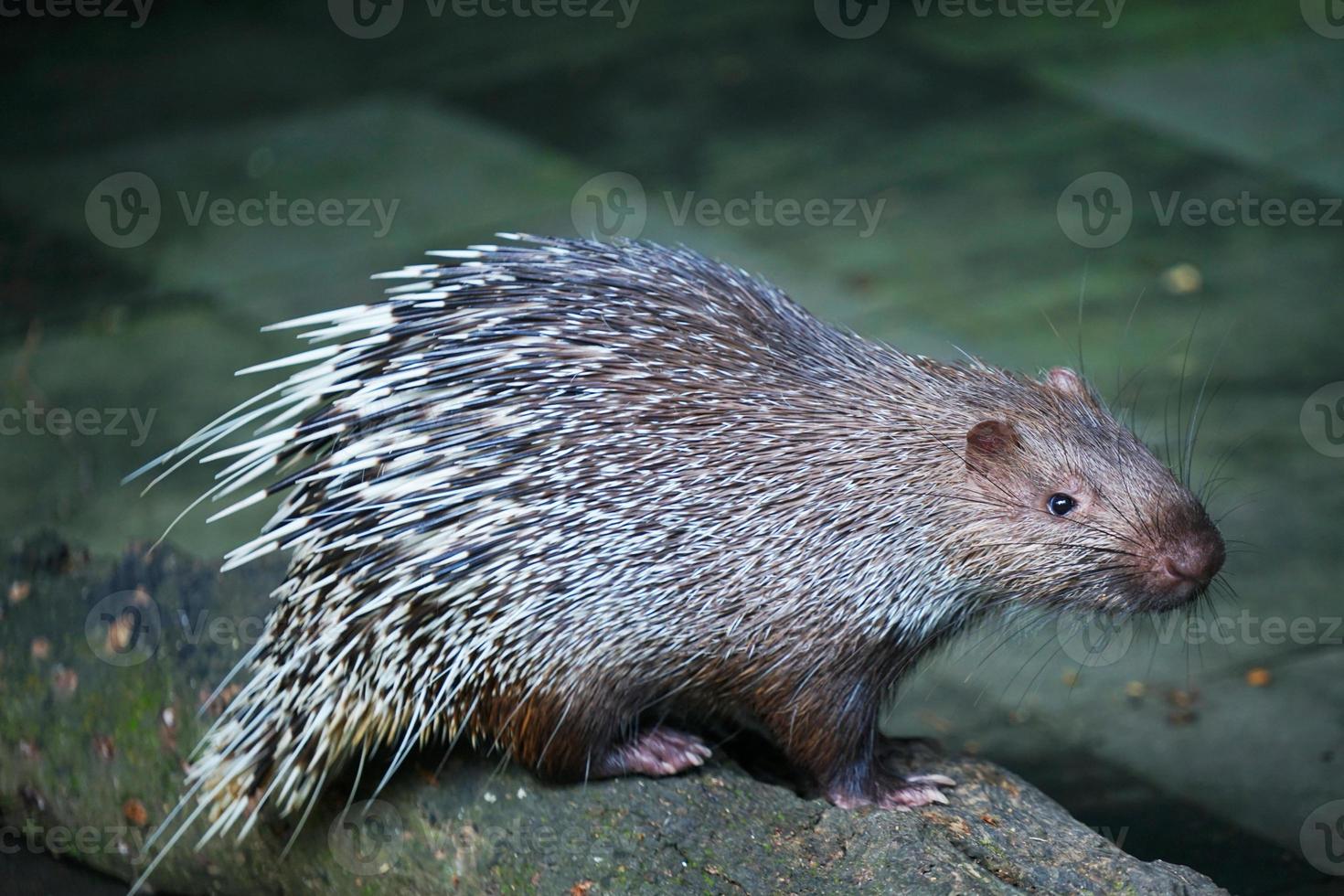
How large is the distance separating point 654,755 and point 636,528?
63 cm

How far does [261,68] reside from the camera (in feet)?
39.1

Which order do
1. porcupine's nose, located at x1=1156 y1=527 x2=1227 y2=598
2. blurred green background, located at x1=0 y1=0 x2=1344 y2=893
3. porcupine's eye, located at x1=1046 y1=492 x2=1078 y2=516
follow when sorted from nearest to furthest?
porcupine's nose, located at x1=1156 y1=527 x2=1227 y2=598 → porcupine's eye, located at x1=1046 y1=492 x2=1078 y2=516 → blurred green background, located at x1=0 y1=0 x2=1344 y2=893

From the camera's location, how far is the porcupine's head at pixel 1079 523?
11.6 ft

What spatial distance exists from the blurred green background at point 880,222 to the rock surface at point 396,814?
1.37 meters

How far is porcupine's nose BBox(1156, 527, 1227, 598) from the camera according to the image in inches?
138

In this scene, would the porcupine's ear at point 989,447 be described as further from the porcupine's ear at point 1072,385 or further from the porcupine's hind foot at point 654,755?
the porcupine's hind foot at point 654,755

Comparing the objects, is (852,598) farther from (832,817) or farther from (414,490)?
(414,490)

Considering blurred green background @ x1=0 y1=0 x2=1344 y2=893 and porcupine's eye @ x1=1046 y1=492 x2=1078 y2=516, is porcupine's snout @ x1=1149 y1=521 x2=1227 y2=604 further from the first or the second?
blurred green background @ x1=0 y1=0 x2=1344 y2=893

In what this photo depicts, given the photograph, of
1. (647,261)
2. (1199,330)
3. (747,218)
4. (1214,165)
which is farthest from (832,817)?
(1214,165)

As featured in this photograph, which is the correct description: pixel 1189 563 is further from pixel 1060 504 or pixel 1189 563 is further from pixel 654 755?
pixel 654 755

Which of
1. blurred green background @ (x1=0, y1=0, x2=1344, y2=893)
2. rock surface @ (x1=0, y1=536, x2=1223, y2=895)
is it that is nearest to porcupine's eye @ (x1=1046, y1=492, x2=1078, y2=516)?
rock surface @ (x1=0, y1=536, x2=1223, y2=895)

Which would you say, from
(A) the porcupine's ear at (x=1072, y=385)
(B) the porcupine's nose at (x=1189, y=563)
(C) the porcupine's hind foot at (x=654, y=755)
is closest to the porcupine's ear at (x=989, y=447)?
→ (A) the porcupine's ear at (x=1072, y=385)

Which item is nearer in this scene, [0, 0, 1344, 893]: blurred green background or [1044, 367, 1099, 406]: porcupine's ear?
[1044, 367, 1099, 406]: porcupine's ear

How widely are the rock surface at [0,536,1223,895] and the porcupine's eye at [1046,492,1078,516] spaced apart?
0.75 metres
